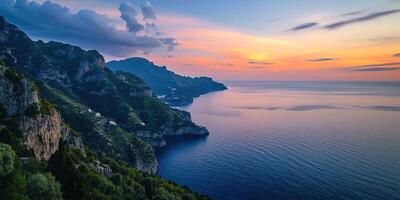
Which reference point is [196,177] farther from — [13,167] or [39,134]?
[13,167]

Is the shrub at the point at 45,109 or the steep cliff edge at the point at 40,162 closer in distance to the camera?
the steep cliff edge at the point at 40,162

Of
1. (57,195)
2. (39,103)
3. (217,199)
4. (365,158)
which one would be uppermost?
(39,103)

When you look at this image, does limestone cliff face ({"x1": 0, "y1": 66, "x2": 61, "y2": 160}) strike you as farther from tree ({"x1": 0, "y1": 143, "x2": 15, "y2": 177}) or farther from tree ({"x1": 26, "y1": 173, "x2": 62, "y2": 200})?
tree ({"x1": 26, "y1": 173, "x2": 62, "y2": 200})

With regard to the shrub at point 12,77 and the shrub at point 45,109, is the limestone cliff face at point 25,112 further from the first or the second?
the shrub at point 45,109

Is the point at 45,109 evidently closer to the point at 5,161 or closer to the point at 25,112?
the point at 25,112

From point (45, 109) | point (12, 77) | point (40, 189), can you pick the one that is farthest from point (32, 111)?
point (40, 189)

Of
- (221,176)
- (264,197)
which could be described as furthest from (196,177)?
(264,197)

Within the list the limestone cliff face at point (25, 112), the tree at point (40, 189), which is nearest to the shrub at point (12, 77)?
the limestone cliff face at point (25, 112)

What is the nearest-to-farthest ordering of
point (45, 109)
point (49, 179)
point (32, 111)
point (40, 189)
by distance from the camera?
point (40, 189) < point (49, 179) < point (32, 111) < point (45, 109)
